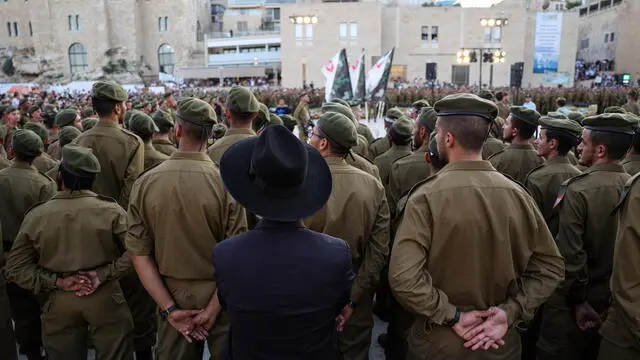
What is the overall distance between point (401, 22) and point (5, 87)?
96.9 ft

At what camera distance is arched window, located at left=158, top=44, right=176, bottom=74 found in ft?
178

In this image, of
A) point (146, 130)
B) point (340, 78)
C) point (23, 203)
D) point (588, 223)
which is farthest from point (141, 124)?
point (340, 78)

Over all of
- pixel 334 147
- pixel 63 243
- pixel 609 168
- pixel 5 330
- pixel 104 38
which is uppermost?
pixel 104 38

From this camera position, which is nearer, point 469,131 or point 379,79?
point 469,131

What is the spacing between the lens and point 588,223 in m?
2.99

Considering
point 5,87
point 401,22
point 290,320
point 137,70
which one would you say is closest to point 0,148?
point 290,320

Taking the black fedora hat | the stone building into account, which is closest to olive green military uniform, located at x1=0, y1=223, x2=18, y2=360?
the black fedora hat

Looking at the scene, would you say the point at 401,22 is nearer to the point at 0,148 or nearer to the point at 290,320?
the point at 0,148

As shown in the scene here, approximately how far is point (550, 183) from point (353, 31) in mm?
38568

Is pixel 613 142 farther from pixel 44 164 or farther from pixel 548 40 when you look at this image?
pixel 548 40

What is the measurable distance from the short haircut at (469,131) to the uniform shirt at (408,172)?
209 centimetres

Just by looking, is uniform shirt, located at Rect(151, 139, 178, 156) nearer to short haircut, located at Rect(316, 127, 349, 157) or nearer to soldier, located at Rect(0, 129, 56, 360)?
soldier, located at Rect(0, 129, 56, 360)

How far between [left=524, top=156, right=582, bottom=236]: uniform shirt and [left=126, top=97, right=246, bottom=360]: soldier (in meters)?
2.28

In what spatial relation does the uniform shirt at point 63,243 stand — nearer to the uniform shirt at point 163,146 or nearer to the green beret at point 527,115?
the uniform shirt at point 163,146
